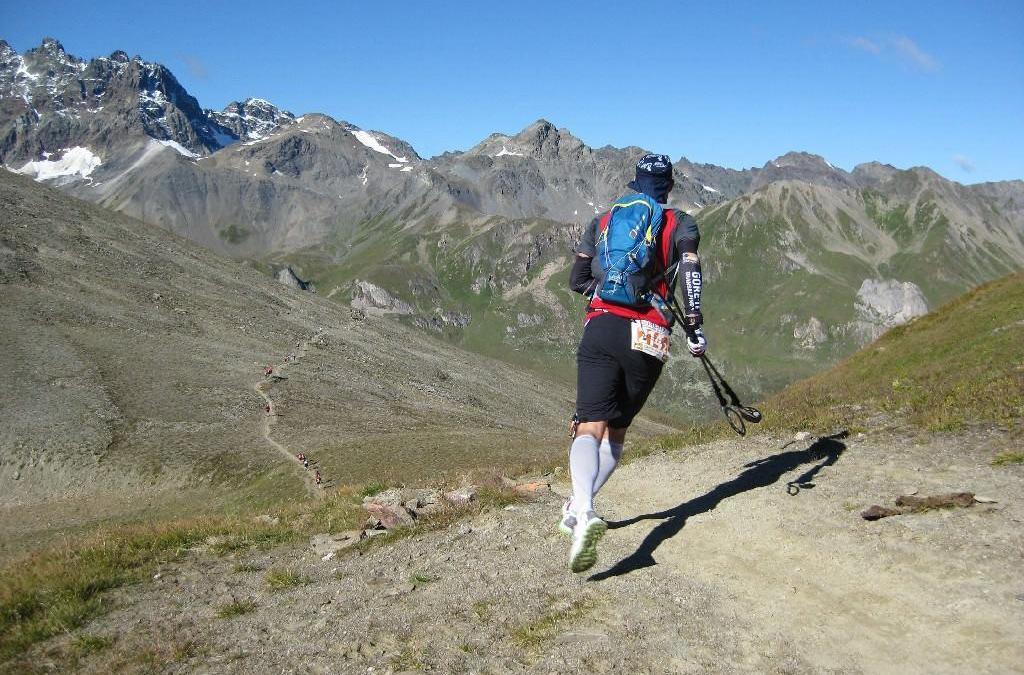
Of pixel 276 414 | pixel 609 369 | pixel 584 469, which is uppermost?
pixel 609 369

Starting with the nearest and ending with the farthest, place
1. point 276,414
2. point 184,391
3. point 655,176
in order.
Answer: point 655,176 → point 276,414 → point 184,391

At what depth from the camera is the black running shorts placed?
9.03m

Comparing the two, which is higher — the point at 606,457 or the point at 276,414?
the point at 606,457

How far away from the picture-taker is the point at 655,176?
9.75 metres

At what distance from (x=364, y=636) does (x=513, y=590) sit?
1987 mm

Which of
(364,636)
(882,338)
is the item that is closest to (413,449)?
(882,338)

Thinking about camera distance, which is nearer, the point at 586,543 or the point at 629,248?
the point at 586,543

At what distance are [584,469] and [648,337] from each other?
6.48 ft

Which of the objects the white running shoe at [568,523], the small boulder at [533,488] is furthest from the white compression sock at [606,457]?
the small boulder at [533,488]

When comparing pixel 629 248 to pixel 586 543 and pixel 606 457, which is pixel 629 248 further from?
pixel 586 543

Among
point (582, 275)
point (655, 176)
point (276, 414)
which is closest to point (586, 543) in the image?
point (582, 275)

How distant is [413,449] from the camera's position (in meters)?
48.4

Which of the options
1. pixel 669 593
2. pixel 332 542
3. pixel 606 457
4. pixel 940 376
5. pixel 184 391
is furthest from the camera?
pixel 184 391

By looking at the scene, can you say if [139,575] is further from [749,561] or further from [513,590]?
[749,561]
